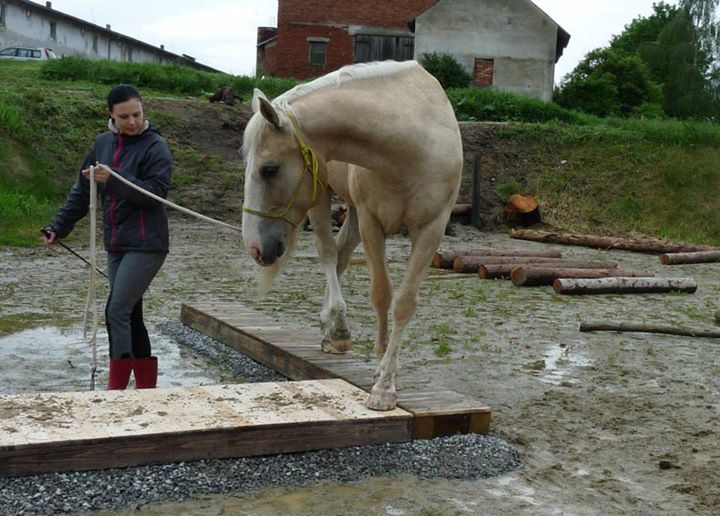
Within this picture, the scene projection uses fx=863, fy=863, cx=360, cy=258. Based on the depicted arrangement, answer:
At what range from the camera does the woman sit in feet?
16.7

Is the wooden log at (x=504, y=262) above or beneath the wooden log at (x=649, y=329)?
above

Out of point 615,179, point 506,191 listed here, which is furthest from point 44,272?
point 615,179

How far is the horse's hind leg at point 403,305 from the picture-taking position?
4777 mm

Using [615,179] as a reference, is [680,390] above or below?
below

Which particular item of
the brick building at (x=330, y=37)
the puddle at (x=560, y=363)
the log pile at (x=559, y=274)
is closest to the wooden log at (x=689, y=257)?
the log pile at (x=559, y=274)

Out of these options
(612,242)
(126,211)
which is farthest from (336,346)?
(612,242)

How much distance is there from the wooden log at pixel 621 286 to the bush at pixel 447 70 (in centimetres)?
2425

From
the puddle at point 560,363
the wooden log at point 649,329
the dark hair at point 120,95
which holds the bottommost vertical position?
the puddle at point 560,363

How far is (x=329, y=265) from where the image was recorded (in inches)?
252

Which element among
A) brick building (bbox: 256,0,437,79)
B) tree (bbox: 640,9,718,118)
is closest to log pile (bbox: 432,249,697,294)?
brick building (bbox: 256,0,437,79)

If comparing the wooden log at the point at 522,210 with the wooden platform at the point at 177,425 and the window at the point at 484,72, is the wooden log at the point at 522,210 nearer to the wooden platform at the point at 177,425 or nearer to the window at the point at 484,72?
the wooden platform at the point at 177,425

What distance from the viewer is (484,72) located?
36688mm

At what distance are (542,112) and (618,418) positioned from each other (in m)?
23.8

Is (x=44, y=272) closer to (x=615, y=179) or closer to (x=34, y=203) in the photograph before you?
(x=34, y=203)
